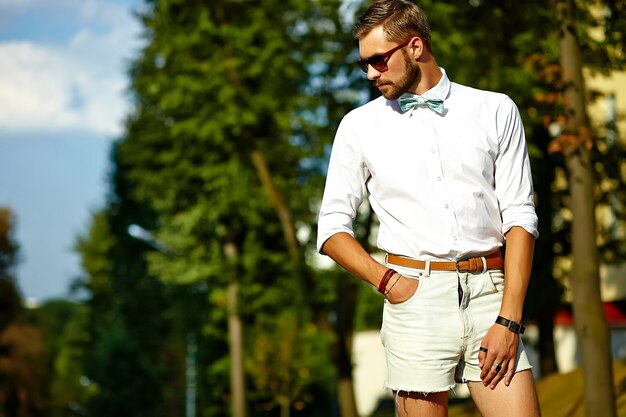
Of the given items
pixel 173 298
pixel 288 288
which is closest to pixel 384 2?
pixel 288 288

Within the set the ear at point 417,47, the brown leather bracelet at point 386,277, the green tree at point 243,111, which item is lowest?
the brown leather bracelet at point 386,277

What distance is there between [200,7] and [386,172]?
21.7m

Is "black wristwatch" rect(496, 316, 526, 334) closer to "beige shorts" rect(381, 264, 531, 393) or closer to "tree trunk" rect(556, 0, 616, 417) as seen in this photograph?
"beige shorts" rect(381, 264, 531, 393)

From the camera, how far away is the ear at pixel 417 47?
13.6 ft

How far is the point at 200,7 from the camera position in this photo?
82.9 ft

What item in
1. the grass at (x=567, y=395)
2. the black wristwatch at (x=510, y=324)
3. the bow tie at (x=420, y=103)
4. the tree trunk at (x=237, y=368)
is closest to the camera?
the black wristwatch at (x=510, y=324)

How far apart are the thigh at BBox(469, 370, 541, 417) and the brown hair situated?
129cm

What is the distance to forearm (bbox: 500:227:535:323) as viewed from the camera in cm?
396

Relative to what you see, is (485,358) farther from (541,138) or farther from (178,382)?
(178,382)

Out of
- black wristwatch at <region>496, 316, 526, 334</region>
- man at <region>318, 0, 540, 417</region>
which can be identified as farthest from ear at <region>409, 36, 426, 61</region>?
black wristwatch at <region>496, 316, 526, 334</region>

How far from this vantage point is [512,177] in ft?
13.6

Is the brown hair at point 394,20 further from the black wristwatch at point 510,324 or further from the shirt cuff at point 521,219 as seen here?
the black wristwatch at point 510,324

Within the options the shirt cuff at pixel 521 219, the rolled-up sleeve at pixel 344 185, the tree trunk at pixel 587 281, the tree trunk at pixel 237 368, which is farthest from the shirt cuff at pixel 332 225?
the tree trunk at pixel 237 368

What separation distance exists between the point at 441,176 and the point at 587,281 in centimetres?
812
